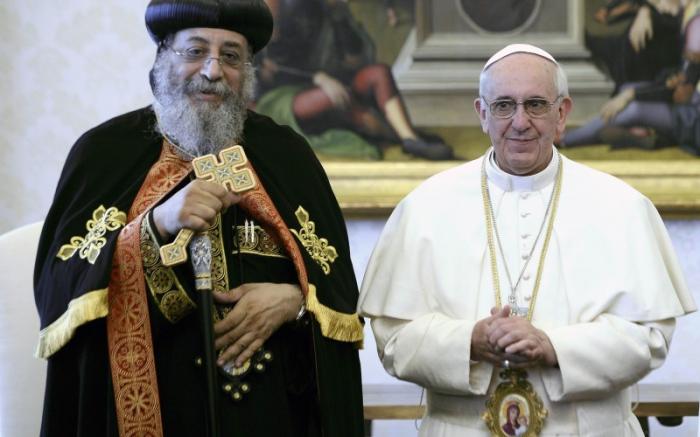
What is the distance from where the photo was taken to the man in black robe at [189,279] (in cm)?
331

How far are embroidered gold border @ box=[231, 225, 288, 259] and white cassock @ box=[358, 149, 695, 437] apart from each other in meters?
0.41

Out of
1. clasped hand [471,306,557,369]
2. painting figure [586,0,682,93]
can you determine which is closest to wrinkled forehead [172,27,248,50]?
clasped hand [471,306,557,369]

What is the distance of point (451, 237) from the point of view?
376 cm

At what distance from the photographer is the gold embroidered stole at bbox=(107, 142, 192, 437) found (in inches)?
130

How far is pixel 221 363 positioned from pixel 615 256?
1249 millimetres

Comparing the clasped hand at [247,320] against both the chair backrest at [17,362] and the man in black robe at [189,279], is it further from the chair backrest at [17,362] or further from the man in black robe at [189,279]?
the chair backrest at [17,362]

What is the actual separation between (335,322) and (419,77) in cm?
209

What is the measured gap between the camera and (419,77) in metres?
5.33

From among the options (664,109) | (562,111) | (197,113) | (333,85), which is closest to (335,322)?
(197,113)

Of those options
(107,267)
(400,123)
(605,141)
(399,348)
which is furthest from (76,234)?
(605,141)

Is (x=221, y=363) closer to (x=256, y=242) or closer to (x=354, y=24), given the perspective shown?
(x=256, y=242)

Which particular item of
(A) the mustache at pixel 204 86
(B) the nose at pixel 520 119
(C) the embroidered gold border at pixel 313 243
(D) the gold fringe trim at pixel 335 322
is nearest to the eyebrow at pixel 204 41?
(A) the mustache at pixel 204 86

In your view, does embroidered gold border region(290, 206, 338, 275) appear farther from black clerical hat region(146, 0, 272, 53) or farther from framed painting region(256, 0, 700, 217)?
framed painting region(256, 0, 700, 217)

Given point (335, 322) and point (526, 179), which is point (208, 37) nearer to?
point (335, 322)
